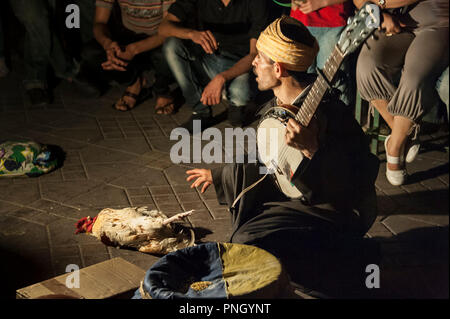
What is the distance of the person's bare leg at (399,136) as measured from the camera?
3.64 m

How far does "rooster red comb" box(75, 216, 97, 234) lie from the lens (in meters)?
4.67

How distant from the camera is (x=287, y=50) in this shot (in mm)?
3746

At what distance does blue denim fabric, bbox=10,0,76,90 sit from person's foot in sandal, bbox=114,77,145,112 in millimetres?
843

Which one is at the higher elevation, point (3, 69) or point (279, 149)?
point (279, 149)

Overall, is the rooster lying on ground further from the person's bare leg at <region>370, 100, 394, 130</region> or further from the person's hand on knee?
the person's hand on knee

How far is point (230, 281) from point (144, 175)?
2.26 meters

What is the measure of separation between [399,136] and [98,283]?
1871mm

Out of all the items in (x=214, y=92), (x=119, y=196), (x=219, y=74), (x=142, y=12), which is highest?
(x=142, y=12)

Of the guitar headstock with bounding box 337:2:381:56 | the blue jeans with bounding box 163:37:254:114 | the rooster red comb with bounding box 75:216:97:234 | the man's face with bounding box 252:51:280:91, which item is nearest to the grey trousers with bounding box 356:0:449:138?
the guitar headstock with bounding box 337:2:381:56

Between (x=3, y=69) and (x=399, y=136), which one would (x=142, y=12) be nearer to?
(x=3, y=69)

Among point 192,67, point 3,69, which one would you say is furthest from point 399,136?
point 3,69

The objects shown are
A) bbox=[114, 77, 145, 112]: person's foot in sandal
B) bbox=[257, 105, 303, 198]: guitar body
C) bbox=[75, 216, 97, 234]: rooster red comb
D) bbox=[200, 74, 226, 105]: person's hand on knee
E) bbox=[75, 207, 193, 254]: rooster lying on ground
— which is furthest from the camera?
bbox=[114, 77, 145, 112]: person's foot in sandal
